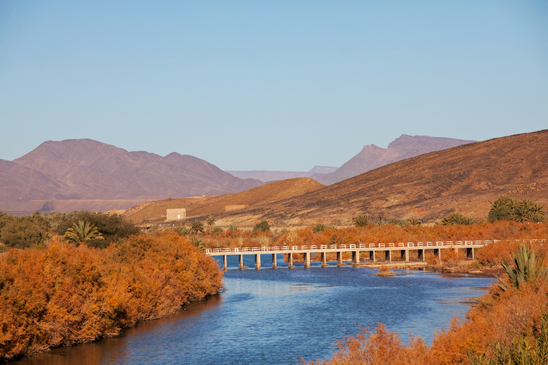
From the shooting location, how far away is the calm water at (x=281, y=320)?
33.1 meters

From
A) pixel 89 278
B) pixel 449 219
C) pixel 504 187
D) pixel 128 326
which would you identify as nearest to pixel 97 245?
pixel 128 326

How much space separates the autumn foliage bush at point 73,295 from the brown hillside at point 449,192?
110 m

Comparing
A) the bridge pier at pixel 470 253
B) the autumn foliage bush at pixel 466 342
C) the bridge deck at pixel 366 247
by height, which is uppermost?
the bridge deck at pixel 366 247

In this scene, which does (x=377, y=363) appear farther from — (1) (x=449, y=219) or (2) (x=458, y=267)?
(1) (x=449, y=219)

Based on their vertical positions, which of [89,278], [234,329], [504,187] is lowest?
[234,329]

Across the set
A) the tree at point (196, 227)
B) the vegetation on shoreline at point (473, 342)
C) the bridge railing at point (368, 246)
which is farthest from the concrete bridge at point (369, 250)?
the vegetation on shoreline at point (473, 342)

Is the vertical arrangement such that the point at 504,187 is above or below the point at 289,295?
above

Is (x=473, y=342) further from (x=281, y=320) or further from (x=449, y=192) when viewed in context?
(x=449, y=192)

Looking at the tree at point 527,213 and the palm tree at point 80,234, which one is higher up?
the tree at point 527,213

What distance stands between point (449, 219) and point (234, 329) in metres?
84.4

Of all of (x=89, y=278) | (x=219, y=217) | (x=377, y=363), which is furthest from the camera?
(x=219, y=217)

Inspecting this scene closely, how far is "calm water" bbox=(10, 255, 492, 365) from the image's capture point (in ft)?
109

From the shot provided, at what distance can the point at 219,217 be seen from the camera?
7844 inches

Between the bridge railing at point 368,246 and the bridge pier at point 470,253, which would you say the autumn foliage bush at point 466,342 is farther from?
the bridge railing at point 368,246
